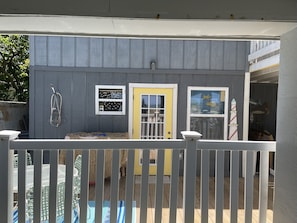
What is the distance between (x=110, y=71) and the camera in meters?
5.59

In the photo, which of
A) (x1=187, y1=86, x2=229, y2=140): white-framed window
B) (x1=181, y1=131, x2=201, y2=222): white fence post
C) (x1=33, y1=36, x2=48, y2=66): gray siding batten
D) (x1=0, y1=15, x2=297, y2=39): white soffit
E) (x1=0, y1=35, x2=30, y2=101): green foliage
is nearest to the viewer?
(x1=0, y1=15, x2=297, y2=39): white soffit

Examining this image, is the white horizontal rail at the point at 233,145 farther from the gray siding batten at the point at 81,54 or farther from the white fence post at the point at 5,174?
the gray siding batten at the point at 81,54

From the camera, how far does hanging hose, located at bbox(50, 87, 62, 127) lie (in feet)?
18.1

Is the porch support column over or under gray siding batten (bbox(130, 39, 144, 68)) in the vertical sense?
→ under

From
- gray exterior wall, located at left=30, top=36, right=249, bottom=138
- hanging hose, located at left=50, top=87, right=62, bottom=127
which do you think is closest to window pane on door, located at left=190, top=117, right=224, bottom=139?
gray exterior wall, located at left=30, top=36, right=249, bottom=138

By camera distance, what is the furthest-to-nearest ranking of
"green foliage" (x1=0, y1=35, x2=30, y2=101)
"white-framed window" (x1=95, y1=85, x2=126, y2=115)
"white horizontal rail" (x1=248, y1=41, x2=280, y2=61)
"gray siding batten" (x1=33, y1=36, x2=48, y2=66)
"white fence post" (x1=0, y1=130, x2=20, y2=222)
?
1. "green foliage" (x1=0, y1=35, x2=30, y2=101)
2. "white-framed window" (x1=95, y1=85, x2=126, y2=115)
3. "gray siding batten" (x1=33, y1=36, x2=48, y2=66)
4. "white horizontal rail" (x1=248, y1=41, x2=280, y2=61)
5. "white fence post" (x1=0, y1=130, x2=20, y2=222)

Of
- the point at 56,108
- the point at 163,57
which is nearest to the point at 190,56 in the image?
the point at 163,57

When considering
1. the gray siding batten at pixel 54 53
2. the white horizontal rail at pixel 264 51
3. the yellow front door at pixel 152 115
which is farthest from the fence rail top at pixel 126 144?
the gray siding batten at pixel 54 53

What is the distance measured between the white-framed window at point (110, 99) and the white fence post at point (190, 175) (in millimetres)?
3690

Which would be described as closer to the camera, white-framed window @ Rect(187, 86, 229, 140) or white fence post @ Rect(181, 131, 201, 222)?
white fence post @ Rect(181, 131, 201, 222)

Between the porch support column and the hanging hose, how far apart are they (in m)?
4.52

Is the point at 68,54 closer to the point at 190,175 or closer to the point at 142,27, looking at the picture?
the point at 142,27

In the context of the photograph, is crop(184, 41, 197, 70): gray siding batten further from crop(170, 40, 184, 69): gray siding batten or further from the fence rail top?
the fence rail top

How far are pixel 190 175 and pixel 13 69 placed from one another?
34.7ft
